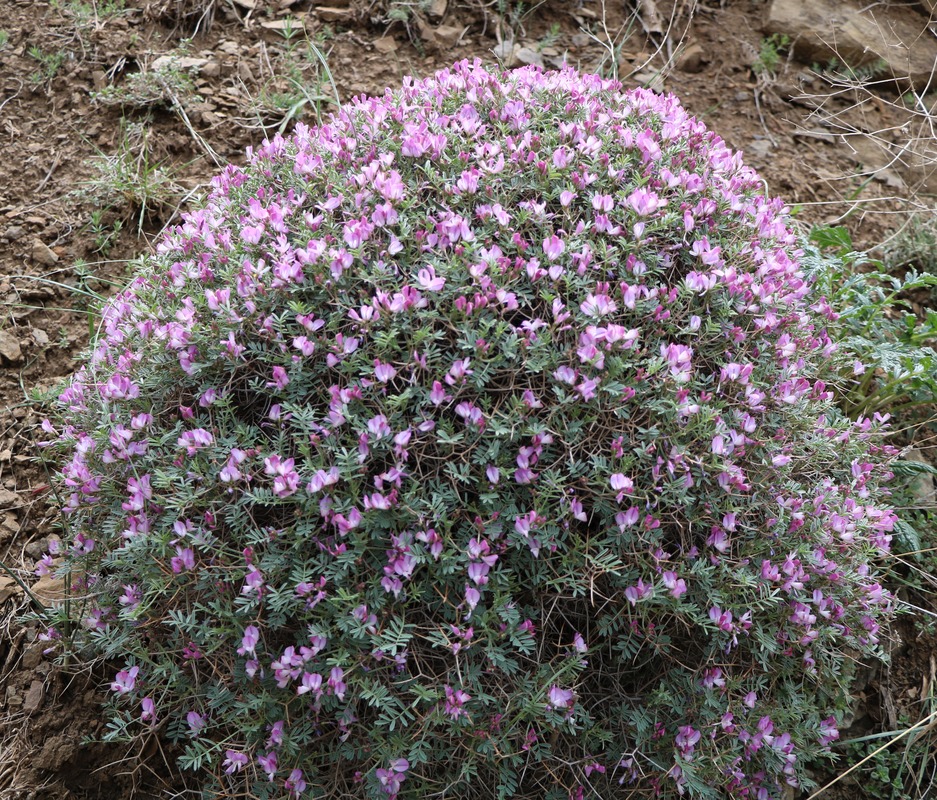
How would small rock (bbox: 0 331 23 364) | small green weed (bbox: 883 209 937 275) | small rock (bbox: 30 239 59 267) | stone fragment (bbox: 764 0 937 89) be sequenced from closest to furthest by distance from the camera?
1. small rock (bbox: 0 331 23 364)
2. small rock (bbox: 30 239 59 267)
3. small green weed (bbox: 883 209 937 275)
4. stone fragment (bbox: 764 0 937 89)

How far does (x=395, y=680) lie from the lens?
6.14 feet

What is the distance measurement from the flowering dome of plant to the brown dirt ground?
912 mm

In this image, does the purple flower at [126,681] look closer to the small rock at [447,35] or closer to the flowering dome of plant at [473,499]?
the flowering dome of plant at [473,499]

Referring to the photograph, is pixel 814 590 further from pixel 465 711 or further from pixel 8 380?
pixel 8 380

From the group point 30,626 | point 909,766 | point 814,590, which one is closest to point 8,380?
point 30,626

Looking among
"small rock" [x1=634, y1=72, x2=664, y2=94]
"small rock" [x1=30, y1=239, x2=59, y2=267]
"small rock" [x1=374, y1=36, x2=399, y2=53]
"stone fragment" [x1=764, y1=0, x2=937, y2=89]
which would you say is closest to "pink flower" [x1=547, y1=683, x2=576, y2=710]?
"small rock" [x1=30, y1=239, x2=59, y2=267]

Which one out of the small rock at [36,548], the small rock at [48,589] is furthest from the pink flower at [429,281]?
the small rock at [36,548]

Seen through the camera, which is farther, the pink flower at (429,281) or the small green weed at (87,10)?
the small green weed at (87,10)

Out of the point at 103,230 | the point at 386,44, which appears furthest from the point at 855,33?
the point at 103,230

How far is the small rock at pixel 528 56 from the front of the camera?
4.68 meters

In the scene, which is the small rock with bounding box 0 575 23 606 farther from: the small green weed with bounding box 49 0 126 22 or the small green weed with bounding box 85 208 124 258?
the small green weed with bounding box 49 0 126 22

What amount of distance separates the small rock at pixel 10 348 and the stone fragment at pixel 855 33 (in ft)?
14.8

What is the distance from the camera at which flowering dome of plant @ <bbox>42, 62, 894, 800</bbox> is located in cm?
186

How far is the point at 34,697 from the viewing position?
8.09 feet
